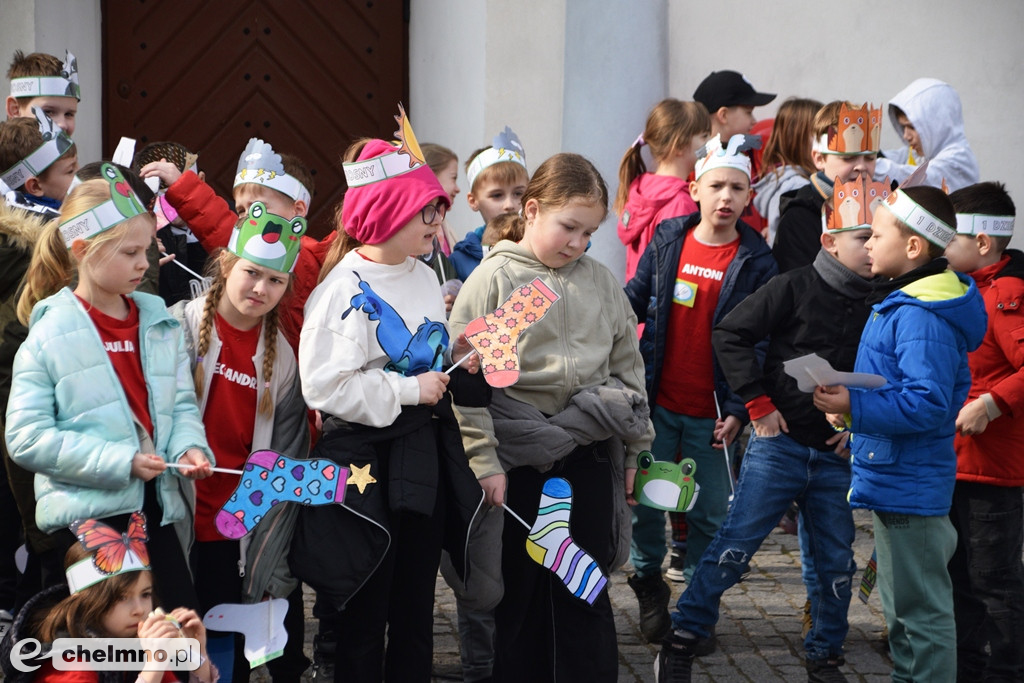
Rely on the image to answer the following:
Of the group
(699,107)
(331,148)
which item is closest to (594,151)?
(699,107)

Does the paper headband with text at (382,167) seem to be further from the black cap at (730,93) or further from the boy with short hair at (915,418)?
the black cap at (730,93)

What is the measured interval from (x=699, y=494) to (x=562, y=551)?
1.52 metres

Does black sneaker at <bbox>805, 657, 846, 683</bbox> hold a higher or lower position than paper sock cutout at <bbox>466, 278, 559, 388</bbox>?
lower

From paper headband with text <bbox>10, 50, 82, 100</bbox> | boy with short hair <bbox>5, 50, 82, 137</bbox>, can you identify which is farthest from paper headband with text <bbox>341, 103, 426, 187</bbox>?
paper headband with text <bbox>10, 50, 82, 100</bbox>

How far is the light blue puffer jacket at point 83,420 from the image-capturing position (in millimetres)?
3375

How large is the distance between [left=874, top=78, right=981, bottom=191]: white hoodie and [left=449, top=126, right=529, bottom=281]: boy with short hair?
73.5 inches

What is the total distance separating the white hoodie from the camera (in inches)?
238

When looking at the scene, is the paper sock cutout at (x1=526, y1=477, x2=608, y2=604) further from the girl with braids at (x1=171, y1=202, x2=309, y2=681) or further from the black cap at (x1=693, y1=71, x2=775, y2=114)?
the black cap at (x1=693, y1=71, x2=775, y2=114)

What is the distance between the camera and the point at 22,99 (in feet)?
18.5

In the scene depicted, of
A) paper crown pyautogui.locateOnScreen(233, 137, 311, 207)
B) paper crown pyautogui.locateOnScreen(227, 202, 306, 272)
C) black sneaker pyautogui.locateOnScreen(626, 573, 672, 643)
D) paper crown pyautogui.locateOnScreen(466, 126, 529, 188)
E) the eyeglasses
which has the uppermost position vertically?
paper crown pyautogui.locateOnScreen(466, 126, 529, 188)

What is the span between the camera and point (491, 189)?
534cm

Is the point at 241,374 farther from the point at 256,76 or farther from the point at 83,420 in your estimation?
the point at 256,76

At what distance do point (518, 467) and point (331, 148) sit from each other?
180 inches


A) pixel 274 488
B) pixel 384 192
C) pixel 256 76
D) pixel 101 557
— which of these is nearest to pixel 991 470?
pixel 384 192
